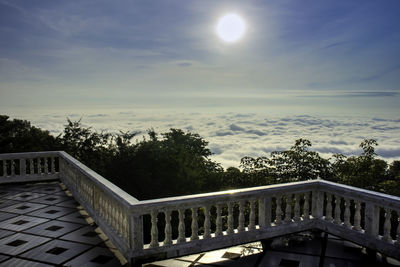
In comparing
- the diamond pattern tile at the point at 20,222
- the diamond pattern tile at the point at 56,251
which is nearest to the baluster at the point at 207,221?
the diamond pattern tile at the point at 56,251

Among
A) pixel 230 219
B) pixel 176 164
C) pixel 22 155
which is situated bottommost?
pixel 176 164

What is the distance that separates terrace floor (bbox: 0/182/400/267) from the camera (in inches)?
188

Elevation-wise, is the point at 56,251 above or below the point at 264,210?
below

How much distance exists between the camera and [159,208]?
4.62 m

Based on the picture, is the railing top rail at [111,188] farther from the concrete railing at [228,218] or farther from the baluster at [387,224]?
the baluster at [387,224]

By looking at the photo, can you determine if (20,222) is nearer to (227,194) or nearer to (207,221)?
(207,221)

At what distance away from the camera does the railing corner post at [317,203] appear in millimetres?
5906

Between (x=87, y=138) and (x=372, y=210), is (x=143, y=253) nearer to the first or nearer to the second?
(x=372, y=210)

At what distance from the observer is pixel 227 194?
198 inches

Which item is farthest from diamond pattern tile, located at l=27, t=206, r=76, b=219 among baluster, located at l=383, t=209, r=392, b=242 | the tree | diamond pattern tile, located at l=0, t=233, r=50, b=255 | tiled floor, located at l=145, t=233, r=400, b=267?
the tree

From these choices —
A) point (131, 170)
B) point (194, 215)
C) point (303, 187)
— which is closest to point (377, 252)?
point (303, 187)

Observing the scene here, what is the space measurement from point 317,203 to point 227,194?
6.17 feet

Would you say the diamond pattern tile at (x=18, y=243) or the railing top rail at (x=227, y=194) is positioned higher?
the railing top rail at (x=227, y=194)

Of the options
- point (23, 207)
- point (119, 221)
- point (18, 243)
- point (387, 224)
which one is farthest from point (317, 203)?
point (23, 207)
